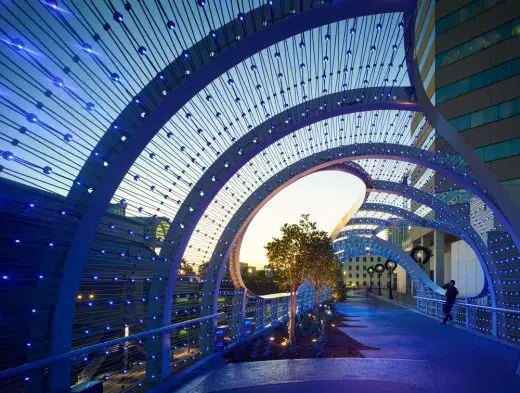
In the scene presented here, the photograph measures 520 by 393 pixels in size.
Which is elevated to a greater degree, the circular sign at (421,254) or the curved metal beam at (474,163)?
the curved metal beam at (474,163)

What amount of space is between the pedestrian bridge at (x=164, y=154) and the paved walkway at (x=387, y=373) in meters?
0.11

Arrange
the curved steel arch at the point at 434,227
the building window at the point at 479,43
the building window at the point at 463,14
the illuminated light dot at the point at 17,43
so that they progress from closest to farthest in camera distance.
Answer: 1. the illuminated light dot at the point at 17,43
2. the curved steel arch at the point at 434,227
3. the building window at the point at 479,43
4. the building window at the point at 463,14

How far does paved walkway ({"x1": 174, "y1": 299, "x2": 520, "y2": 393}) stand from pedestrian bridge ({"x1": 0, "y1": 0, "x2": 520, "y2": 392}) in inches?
4.4

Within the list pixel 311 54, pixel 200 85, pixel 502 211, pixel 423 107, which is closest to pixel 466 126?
pixel 502 211

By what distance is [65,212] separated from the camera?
16.1 ft

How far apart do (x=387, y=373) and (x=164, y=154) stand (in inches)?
182

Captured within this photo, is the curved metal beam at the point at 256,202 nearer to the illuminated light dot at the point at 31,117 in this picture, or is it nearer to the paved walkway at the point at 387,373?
the paved walkway at the point at 387,373

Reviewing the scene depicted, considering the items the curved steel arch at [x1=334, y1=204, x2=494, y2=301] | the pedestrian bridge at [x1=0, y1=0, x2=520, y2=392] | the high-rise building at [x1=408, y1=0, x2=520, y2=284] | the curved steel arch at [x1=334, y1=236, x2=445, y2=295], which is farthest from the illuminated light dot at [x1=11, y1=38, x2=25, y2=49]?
the high-rise building at [x1=408, y1=0, x2=520, y2=284]

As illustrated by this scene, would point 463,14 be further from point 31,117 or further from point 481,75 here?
point 31,117

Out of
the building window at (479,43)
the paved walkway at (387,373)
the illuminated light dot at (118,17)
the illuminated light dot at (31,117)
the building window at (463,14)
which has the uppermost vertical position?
the building window at (463,14)

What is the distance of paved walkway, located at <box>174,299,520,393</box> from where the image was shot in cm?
703

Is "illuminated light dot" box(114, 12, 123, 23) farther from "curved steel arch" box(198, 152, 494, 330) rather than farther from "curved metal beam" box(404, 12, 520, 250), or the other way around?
"curved steel arch" box(198, 152, 494, 330)

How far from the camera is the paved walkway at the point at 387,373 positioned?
7.03m

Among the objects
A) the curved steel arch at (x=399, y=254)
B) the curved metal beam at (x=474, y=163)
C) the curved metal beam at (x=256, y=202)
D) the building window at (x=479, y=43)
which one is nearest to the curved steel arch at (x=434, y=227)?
the curved steel arch at (x=399, y=254)
